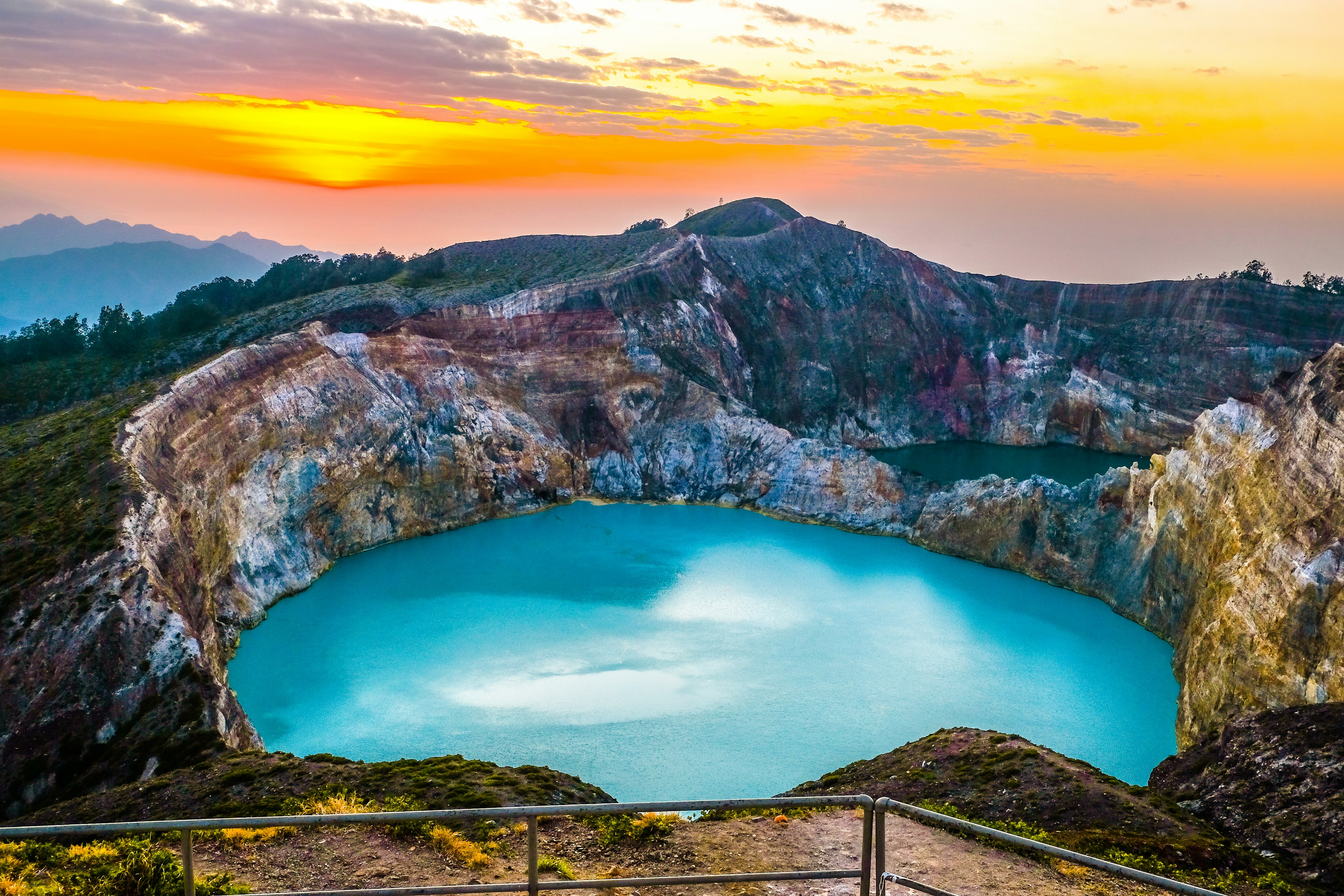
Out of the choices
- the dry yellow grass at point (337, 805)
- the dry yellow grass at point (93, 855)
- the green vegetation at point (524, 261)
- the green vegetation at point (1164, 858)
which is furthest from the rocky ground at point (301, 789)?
the green vegetation at point (524, 261)

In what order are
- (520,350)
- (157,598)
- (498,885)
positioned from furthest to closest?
(520,350)
(157,598)
(498,885)

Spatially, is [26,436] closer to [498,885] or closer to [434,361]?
[434,361]

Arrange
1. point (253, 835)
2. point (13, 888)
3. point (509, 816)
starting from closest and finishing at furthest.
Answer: point (509, 816) → point (13, 888) → point (253, 835)

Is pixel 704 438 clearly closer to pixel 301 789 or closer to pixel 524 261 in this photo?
pixel 524 261

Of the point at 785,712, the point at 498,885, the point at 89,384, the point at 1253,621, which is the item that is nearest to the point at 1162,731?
the point at 1253,621

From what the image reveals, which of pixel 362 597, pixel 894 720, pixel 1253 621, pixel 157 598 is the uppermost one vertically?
pixel 1253 621

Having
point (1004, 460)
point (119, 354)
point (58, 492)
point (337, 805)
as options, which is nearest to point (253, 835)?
point (337, 805)
